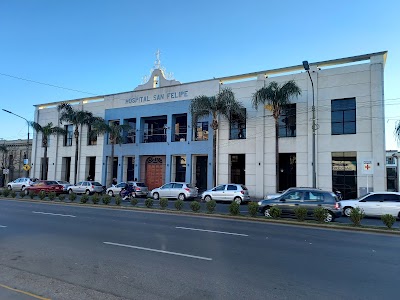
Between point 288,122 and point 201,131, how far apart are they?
8706mm

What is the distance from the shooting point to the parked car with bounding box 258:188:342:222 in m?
15.0

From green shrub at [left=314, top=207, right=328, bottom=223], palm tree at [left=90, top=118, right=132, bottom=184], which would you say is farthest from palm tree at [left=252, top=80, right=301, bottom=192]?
palm tree at [left=90, top=118, right=132, bottom=184]

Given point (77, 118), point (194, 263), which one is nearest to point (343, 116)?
point (194, 263)

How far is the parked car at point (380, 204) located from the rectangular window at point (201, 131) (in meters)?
17.3

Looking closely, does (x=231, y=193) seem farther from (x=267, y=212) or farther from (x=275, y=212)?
(x=275, y=212)

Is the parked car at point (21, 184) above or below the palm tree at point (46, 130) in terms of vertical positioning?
below

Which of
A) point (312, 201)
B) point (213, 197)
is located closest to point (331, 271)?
point (312, 201)

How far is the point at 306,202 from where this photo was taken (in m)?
15.4

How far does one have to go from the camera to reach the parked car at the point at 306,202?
14984 mm

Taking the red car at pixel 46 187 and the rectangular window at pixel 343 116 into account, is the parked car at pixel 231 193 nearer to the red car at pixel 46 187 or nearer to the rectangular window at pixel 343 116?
the rectangular window at pixel 343 116

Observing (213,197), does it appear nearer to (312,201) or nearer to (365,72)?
(312,201)

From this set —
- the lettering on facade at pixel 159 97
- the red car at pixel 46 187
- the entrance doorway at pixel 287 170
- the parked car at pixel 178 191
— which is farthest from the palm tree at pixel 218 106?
the red car at pixel 46 187

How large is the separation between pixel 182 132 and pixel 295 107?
12.3 metres

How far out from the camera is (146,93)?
36.6 metres
